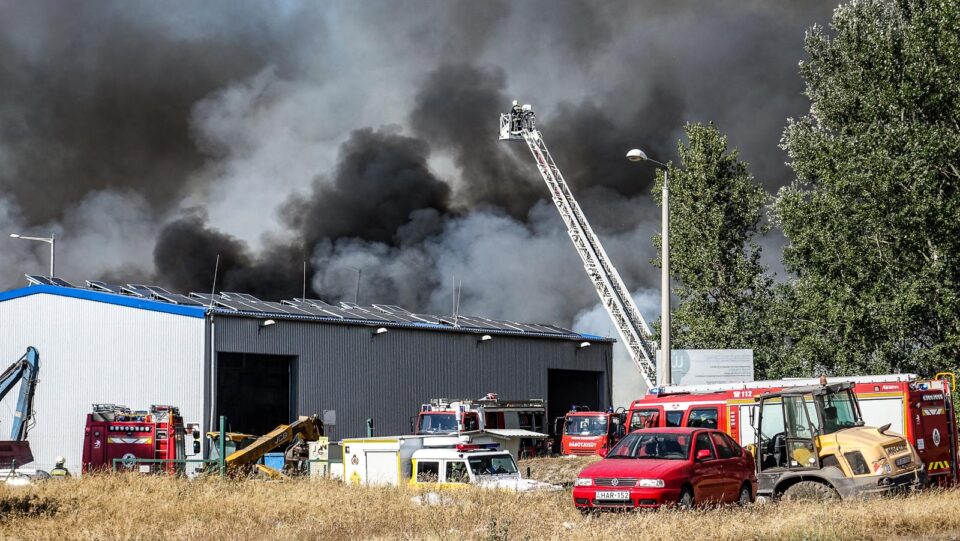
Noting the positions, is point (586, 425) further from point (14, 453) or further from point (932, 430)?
point (14, 453)

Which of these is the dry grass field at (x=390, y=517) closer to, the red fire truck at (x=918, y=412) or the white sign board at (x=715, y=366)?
the red fire truck at (x=918, y=412)

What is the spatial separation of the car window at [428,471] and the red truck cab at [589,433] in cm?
1471

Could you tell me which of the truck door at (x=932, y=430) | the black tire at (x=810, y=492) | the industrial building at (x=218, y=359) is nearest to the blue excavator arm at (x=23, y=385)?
the industrial building at (x=218, y=359)

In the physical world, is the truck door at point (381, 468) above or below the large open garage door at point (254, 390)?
below

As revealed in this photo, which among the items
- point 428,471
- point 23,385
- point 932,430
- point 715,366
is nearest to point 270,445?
point 428,471

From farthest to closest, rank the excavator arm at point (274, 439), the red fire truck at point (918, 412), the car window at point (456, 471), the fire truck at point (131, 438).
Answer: the fire truck at point (131, 438), the excavator arm at point (274, 439), the red fire truck at point (918, 412), the car window at point (456, 471)

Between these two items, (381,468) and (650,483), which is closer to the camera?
(650,483)

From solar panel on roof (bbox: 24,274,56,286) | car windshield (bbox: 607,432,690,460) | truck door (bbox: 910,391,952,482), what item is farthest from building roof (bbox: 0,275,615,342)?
truck door (bbox: 910,391,952,482)

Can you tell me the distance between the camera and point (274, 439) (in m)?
30.0

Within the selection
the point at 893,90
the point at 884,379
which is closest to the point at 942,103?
the point at 893,90

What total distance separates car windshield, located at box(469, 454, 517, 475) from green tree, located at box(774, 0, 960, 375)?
1440cm

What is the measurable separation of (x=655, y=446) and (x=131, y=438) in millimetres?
17064

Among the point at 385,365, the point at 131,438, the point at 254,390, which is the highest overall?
the point at 385,365

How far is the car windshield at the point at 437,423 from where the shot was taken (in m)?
33.3
